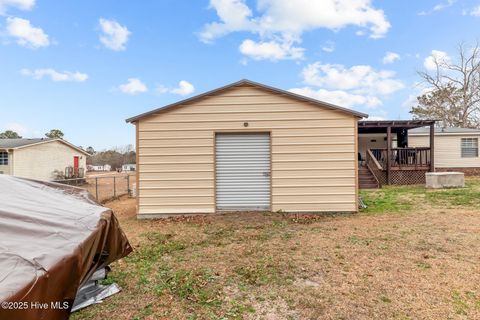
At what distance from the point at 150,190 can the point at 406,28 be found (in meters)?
13.6

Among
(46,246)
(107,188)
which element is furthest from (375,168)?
(107,188)

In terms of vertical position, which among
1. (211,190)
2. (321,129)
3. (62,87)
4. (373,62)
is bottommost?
(211,190)

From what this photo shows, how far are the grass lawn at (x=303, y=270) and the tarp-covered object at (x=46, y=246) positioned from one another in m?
0.74

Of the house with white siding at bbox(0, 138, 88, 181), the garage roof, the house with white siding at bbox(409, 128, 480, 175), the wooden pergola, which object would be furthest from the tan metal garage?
the house with white siding at bbox(0, 138, 88, 181)

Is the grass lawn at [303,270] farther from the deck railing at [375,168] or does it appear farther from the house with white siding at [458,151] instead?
the house with white siding at [458,151]

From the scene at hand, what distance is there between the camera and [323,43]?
1553 centimetres

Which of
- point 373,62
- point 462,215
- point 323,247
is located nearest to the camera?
point 323,247

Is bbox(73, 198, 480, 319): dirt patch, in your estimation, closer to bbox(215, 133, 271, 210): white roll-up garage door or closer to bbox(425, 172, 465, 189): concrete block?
bbox(215, 133, 271, 210): white roll-up garage door

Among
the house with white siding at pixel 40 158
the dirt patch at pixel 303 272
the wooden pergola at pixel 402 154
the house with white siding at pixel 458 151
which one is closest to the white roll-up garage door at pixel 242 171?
the dirt patch at pixel 303 272

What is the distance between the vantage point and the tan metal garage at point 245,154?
8.02m

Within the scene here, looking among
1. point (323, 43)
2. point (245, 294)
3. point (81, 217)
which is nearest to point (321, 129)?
point (245, 294)

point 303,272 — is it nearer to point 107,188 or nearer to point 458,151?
point 107,188

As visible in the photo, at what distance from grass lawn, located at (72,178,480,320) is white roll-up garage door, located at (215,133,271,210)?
110cm

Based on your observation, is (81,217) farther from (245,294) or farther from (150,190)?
(150,190)
